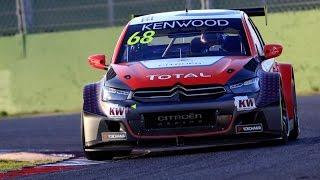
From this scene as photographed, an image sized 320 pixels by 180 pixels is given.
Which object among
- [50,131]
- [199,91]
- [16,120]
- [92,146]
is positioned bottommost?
[16,120]

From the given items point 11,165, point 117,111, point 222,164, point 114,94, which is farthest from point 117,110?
point 11,165

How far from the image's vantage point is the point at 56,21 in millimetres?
20984

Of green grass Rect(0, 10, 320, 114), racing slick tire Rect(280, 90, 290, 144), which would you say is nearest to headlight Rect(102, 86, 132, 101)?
racing slick tire Rect(280, 90, 290, 144)

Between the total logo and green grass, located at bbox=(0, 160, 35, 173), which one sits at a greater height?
the total logo

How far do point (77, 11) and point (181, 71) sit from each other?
11098mm

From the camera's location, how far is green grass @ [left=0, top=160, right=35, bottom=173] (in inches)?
404

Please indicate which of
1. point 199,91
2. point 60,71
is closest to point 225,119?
point 199,91

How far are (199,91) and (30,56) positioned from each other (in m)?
11.6

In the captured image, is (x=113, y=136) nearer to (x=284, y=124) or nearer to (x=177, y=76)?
(x=177, y=76)

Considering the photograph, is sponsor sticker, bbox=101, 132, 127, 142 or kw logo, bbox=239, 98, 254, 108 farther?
sponsor sticker, bbox=101, 132, 127, 142

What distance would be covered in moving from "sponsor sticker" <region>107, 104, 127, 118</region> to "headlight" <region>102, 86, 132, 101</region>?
3.9 inches

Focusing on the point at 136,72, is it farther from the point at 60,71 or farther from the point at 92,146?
the point at 60,71

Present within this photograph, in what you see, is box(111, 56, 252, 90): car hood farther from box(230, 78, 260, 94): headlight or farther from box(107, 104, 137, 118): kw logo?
box(107, 104, 137, 118): kw logo

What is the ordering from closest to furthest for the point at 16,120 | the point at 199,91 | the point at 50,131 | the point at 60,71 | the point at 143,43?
the point at 199,91 < the point at 143,43 < the point at 50,131 < the point at 16,120 < the point at 60,71
